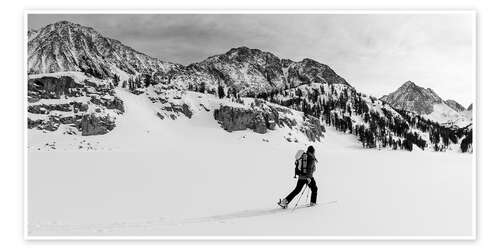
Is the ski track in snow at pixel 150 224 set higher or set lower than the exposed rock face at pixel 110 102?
lower

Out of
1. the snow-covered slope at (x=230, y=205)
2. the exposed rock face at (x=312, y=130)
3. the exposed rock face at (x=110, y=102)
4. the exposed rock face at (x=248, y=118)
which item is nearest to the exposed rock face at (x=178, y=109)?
the exposed rock face at (x=248, y=118)

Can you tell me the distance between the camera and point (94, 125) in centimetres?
8269

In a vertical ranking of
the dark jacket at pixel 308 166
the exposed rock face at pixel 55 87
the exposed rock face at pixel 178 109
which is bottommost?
the dark jacket at pixel 308 166

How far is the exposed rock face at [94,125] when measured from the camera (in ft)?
268

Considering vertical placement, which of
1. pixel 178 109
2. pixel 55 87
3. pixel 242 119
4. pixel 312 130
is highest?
pixel 55 87

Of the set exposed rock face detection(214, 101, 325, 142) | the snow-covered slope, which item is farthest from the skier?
exposed rock face detection(214, 101, 325, 142)

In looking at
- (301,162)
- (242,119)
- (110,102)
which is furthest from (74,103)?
(301,162)

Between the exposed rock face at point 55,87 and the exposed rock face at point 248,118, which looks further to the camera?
the exposed rock face at point 248,118

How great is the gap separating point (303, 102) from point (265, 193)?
180321 millimetres

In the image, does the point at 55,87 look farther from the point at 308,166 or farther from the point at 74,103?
the point at 308,166

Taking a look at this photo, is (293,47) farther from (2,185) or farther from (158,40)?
(2,185)

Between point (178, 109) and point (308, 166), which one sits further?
point (178, 109)

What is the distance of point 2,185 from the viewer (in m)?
12.5

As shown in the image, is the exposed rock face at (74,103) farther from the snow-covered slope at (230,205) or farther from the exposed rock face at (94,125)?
the snow-covered slope at (230,205)
